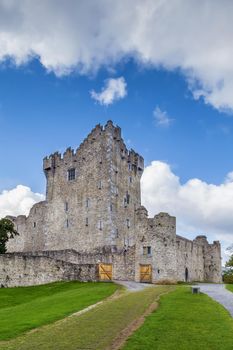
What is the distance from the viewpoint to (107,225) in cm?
6575

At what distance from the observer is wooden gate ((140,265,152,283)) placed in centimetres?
5310

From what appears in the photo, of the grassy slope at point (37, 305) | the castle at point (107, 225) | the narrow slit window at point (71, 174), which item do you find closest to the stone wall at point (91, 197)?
the castle at point (107, 225)

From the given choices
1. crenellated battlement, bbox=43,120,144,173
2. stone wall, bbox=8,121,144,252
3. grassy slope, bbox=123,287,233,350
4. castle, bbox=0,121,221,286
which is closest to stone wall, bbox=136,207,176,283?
castle, bbox=0,121,221,286

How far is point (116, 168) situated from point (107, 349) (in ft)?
180

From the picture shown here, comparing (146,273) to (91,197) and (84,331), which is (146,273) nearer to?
(91,197)

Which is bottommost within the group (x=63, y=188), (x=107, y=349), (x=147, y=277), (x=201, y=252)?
(x=107, y=349)

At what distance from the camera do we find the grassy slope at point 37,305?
22.3 m

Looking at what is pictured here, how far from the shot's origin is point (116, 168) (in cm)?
7000

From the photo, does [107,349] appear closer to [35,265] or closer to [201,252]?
[35,265]

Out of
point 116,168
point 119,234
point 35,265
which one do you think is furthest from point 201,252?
point 35,265

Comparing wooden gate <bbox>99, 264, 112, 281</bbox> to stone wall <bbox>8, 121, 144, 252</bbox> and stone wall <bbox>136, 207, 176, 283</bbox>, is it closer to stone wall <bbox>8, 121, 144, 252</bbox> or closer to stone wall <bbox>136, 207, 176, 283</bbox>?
stone wall <bbox>136, 207, 176, 283</bbox>

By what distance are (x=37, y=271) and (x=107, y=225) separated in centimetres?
1772

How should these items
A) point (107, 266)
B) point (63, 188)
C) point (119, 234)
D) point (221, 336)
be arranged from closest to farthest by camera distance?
point (221, 336)
point (107, 266)
point (119, 234)
point (63, 188)

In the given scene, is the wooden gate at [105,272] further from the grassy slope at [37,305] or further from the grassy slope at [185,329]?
the grassy slope at [185,329]
